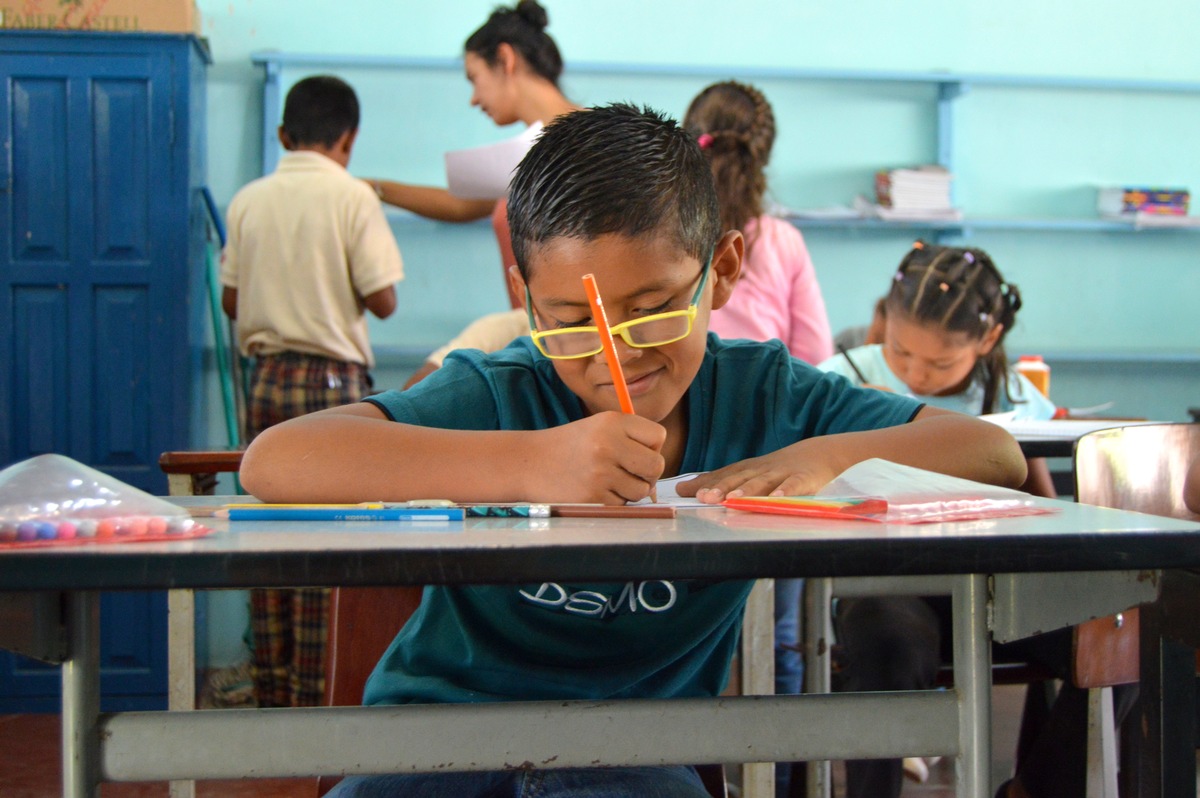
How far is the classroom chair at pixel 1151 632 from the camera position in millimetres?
1021

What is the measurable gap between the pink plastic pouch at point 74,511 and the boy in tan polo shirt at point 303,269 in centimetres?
245

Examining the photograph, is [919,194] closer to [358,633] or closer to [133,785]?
[133,785]

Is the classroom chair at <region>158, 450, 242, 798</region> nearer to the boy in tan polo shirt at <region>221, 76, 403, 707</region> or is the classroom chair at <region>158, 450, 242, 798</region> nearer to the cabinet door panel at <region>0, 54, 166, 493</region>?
the boy in tan polo shirt at <region>221, 76, 403, 707</region>

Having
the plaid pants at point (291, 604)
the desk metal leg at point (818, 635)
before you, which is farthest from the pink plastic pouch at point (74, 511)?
the plaid pants at point (291, 604)

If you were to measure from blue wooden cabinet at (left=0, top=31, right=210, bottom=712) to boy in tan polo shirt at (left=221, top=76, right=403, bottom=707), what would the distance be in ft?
0.83

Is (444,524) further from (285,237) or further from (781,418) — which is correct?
(285,237)

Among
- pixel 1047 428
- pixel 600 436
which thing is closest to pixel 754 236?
pixel 1047 428

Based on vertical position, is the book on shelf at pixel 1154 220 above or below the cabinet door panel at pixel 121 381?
above

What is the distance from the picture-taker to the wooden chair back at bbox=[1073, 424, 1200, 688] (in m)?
1.42

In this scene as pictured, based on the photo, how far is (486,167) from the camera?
288 cm

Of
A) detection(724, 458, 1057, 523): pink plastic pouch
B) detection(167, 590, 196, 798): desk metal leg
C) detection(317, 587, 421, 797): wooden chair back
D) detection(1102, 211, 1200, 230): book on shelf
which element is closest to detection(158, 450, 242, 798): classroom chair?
detection(167, 590, 196, 798): desk metal leg

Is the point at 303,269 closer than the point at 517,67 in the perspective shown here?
No

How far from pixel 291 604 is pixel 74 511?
97.3 inches

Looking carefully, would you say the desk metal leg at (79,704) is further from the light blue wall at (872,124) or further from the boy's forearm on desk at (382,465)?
the light blue wall at (872,124)
